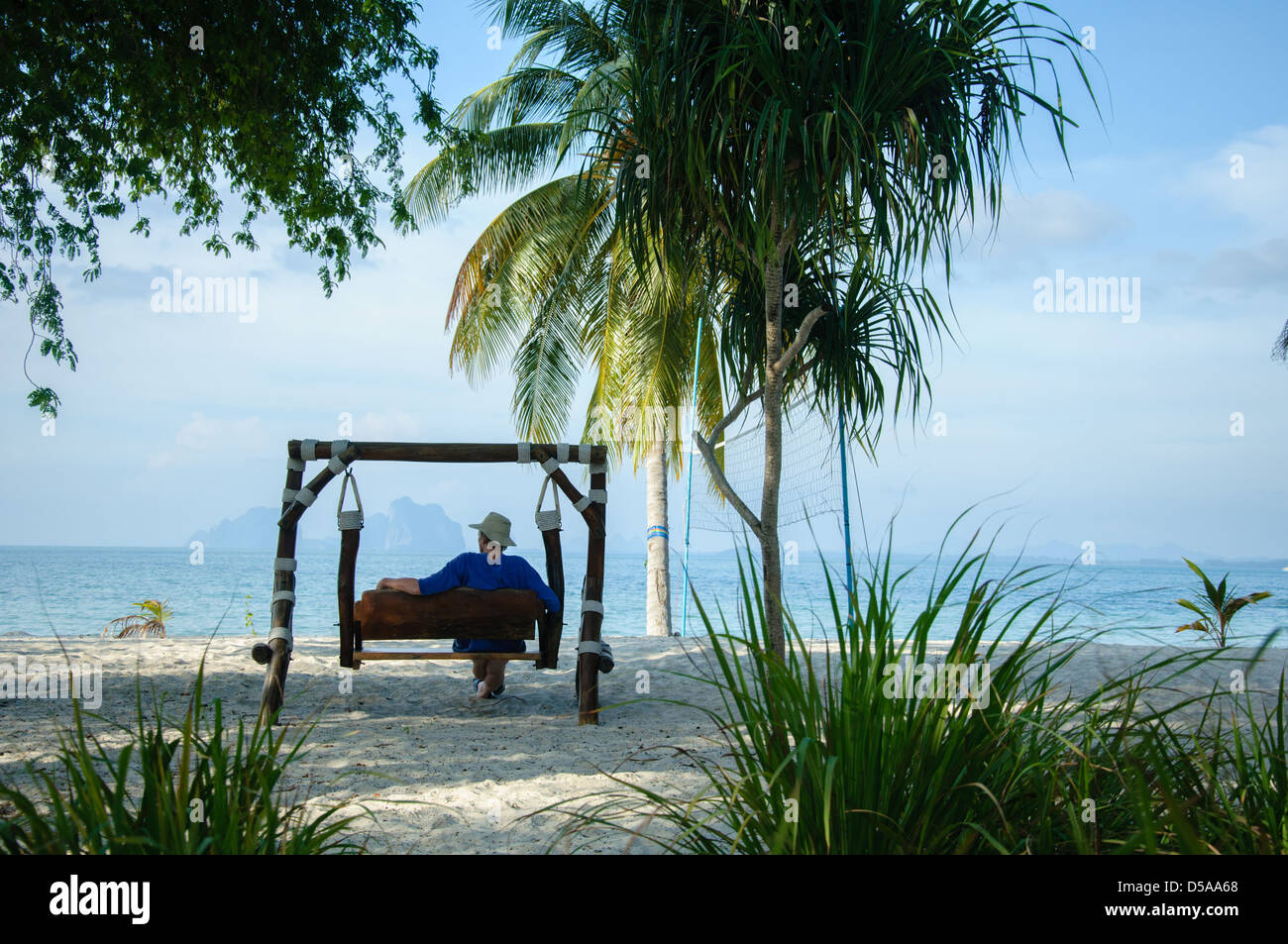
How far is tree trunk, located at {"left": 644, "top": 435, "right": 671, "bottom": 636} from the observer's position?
445 inches

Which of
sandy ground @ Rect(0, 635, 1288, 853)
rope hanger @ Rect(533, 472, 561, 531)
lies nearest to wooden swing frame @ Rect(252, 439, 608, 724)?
rope hanger @ Rect(533, 472, 561, 531)

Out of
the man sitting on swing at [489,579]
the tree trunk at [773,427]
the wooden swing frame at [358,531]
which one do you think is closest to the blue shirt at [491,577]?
the man sitting on swing at [489,579]

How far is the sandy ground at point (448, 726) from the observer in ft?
10.6

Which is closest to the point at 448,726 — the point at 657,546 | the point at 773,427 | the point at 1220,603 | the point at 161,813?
the point at 773,427

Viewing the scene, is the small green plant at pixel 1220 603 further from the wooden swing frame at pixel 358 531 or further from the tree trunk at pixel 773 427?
the wooden swing frame at pixel 358 531

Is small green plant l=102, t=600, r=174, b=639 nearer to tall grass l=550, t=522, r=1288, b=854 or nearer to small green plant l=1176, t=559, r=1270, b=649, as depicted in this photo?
tall grass l=550, t=522, r=1288, b=854

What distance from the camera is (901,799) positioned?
1948 millimetres

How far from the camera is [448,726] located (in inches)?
200

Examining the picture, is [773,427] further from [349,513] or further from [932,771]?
[932,771]

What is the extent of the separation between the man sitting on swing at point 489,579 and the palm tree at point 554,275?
199 inches

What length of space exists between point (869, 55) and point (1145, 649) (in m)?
6.01
